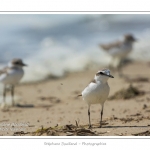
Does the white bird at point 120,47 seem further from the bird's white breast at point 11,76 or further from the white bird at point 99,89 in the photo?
the white bird at point 99,89

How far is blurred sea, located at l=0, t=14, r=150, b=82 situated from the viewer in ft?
42.3

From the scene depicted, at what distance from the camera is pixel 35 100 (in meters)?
10.5

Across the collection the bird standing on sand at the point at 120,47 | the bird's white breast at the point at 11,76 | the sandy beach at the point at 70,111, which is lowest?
the sandy beach at the point at 70,111

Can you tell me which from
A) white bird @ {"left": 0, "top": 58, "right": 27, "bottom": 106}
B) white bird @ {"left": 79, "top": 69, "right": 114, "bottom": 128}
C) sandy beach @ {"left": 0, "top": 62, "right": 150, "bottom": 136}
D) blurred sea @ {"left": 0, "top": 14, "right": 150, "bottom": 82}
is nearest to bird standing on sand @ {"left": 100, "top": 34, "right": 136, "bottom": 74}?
blurred sea @ {"left": 0, "top": 14, "right": 150, "bottom": 82}

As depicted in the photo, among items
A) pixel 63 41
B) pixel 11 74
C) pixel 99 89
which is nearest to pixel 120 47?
pixel 63 41

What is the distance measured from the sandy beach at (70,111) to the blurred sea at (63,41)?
A: 3.10 ft

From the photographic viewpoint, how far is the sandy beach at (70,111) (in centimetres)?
748

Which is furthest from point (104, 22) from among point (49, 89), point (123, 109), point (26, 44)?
point (123, 109)

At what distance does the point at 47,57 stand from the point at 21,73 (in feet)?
12.0

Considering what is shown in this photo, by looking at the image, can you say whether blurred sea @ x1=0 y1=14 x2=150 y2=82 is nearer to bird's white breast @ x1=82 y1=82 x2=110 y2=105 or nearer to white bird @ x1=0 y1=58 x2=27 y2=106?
white bird @ x1=0 y1=58 x2=27 y2=106

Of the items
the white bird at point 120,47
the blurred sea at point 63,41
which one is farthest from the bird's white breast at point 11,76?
the white bird at point 120,47

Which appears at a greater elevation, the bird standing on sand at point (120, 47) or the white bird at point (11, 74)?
the bird standing on sand at point (120, 47)

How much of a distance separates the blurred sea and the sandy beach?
0.94 m

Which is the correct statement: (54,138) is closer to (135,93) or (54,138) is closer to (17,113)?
(17,113)
